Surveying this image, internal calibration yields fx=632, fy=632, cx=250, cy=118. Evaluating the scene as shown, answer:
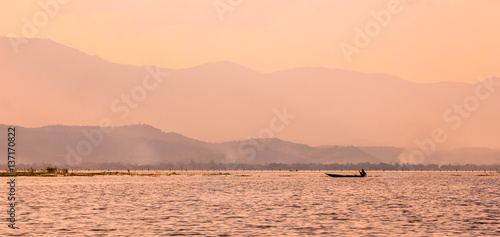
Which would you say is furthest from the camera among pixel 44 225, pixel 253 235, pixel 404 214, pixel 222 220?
pixel 404 214

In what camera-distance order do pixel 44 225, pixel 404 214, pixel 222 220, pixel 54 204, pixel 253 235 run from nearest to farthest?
pixel 253 235 < pixel 44 225 < pixel 222 220 < pixel 404 214 < pixel 54 204

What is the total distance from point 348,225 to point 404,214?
674 inches

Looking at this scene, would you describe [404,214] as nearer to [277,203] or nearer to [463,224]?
[463,224]

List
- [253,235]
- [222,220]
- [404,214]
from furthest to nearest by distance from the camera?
[404,214]
[222,220]
[253,235]

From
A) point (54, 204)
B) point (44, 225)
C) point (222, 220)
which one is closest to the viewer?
point (44, 225)

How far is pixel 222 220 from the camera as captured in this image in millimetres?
70688

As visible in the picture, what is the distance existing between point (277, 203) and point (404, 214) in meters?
24.6

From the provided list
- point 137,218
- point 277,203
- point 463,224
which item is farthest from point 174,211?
point 463,224

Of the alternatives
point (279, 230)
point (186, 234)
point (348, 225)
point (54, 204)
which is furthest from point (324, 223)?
point (54, 204)

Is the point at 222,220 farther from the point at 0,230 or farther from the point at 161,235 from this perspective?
the point at 0,230

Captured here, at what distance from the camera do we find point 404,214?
79.2 m

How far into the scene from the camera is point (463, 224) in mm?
66625

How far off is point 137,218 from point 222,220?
396 inches

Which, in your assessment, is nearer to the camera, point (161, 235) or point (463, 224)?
point (161, 235)
